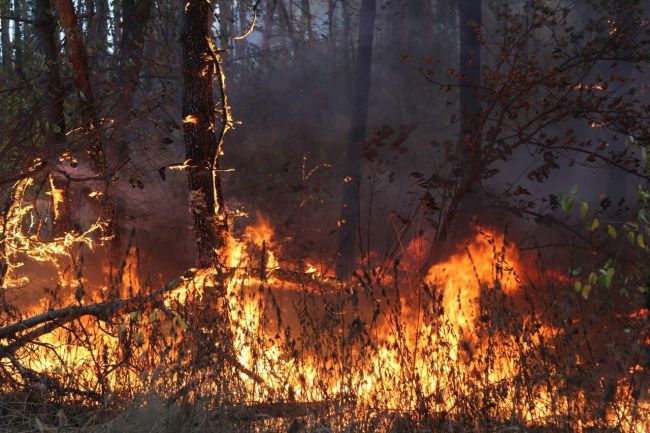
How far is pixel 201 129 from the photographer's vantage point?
23.7 feet

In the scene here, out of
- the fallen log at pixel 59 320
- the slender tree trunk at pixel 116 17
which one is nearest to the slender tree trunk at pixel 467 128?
the fallen log at pixel 59 320

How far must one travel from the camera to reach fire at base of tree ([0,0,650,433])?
15.1ft

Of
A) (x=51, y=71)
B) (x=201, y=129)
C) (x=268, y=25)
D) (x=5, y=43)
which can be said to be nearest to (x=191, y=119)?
(x=201, y=129)

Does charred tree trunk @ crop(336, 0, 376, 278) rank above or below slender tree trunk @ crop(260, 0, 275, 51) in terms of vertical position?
below

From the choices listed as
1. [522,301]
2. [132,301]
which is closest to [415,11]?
[522,301]

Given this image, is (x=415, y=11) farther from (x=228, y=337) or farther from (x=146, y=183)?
(x=228, y=337)

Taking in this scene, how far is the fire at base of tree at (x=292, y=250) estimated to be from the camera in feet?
15.1

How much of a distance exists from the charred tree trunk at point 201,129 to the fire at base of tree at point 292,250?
0.08 feet

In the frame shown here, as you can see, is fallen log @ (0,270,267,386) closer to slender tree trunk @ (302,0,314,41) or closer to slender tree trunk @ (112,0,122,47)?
slender tree trunk @ (112,0,122,47)

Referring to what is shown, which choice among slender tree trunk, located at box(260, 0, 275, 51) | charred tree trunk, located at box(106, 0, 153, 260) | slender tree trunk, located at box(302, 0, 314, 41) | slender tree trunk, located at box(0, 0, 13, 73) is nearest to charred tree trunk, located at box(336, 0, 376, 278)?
slender tree trunk, located at box(302, 0, 314, 41)

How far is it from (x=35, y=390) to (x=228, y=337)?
4.75 feet

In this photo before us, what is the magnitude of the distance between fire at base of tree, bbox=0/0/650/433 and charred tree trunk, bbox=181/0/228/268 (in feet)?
0.08

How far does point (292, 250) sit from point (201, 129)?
7.50m

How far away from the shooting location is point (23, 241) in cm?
697
